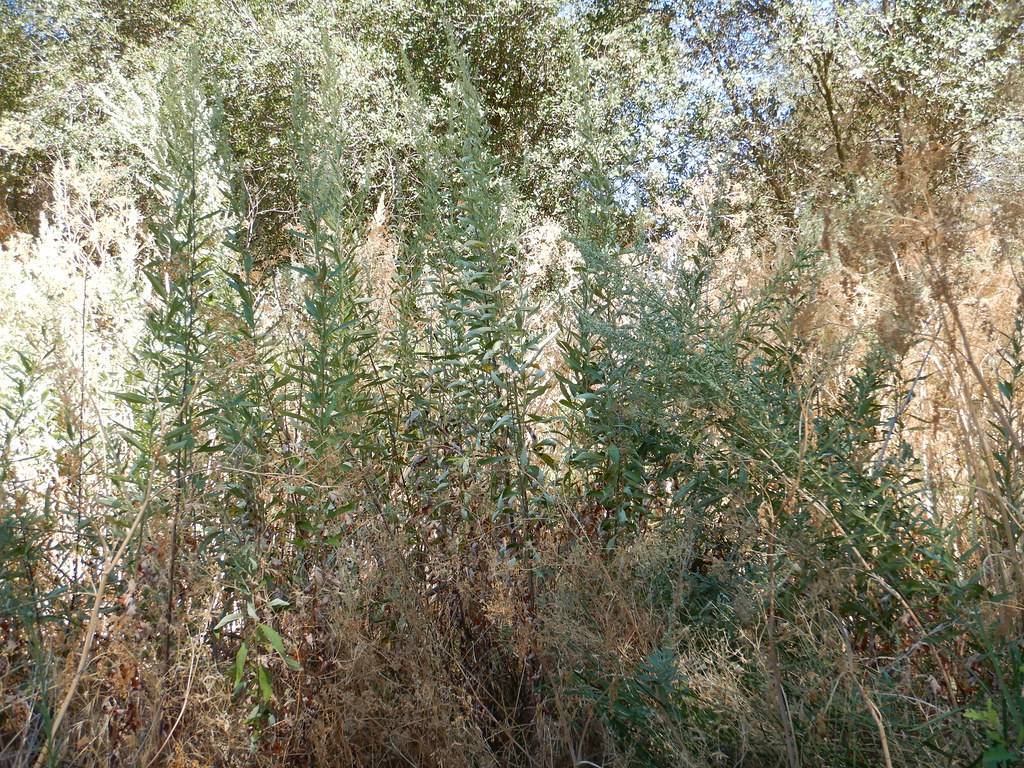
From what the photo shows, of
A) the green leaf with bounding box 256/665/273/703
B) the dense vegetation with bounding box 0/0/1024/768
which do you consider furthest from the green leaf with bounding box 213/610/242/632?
the green leaf with bounding box 256/665/273/703

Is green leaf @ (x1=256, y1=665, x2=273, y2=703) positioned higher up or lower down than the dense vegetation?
lower down

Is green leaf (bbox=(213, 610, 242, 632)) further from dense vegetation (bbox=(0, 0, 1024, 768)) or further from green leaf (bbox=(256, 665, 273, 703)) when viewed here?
green leaf (bbox=(256, 665, 273, 703))

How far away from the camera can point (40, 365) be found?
286 cm

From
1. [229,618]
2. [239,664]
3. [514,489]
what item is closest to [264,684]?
[239,664]

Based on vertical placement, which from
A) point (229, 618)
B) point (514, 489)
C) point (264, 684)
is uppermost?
point (514, 489)

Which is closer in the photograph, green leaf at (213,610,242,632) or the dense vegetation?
the dense vegetation

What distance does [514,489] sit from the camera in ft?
8.17

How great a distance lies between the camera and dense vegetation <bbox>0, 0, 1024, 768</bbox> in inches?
66.6

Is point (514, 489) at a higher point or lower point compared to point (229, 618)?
higher

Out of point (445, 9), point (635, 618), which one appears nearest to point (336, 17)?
point (445, 9)

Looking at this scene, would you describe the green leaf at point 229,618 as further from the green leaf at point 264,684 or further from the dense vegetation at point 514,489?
the green leaf at point 264,684

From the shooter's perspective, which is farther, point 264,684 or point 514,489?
point 514,489

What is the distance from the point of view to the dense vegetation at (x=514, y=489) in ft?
5.55

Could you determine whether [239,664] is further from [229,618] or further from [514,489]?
[514,489]
